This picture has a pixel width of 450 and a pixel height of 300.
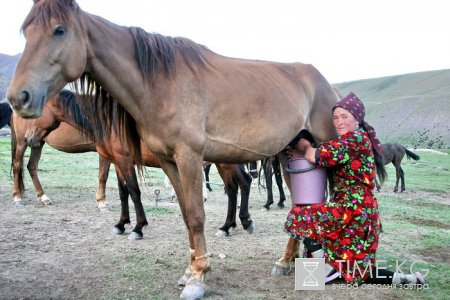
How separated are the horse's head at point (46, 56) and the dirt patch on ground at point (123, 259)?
1744 millimetres

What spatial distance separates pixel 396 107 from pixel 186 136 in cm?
8321

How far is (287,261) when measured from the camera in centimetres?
427

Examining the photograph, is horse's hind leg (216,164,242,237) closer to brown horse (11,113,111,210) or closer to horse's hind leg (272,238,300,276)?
horse's hind leg (272,238,300,276)

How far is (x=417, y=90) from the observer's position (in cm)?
9294

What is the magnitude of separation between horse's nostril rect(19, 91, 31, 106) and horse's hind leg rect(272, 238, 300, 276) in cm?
275

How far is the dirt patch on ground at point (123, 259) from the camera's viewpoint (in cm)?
367

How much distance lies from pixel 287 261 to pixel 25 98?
2860 millimetres

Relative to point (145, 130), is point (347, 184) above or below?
below

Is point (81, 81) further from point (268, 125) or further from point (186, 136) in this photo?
point (268, 125)

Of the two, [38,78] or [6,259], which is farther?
Answer: [6,259]

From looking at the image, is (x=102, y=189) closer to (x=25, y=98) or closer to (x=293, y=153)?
(x=293, y=153)

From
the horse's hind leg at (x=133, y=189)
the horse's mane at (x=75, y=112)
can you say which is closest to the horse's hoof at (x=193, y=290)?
the horse's hind leg at (x=133, y=189)

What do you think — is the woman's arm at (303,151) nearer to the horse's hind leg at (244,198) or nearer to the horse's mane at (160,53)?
the horse's mane at (160,53)

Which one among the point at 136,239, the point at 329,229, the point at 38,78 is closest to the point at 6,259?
the point at 136,239
